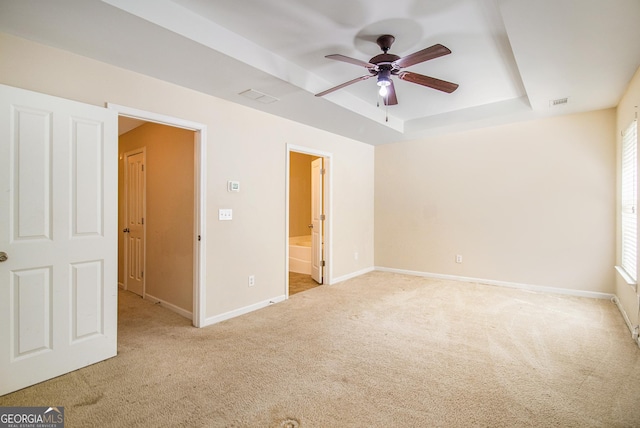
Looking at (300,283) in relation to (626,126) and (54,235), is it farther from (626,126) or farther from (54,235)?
(626,126)

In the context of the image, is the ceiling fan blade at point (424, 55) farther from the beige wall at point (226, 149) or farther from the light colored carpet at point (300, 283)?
the light colored carpet at point (300, 283)

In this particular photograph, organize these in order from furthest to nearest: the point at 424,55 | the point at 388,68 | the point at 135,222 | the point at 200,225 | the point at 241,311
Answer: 1. the point at 135,222
2. the point at 241,311
3. the point at 200,225
4. the point at 388,68
5. the point at 424,55

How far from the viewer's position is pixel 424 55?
223 centimetres

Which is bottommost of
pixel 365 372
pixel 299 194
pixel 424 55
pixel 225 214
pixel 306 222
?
pixel 365 372

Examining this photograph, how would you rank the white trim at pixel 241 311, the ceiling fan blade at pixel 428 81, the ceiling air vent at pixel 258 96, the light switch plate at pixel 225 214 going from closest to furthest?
the ceiling fan blade at pixel 428 81 → the ceiling air vent at pixel 258 96 → the white trim at pixel 241 311 → the light switch plate at pixel 225 214

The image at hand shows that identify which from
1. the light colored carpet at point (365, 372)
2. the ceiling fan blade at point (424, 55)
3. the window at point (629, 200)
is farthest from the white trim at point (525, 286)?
the ceiling fan blade at point (424, 55)

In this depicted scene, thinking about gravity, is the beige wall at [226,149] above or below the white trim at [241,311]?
above

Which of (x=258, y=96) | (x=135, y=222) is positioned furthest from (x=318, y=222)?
(x=135, y=222)

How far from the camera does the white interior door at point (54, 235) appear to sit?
2053 mm

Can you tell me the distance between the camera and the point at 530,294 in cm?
429

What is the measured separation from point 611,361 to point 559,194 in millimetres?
2558

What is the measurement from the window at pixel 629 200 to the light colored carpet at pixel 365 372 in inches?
26.5

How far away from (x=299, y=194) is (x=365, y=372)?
533cm

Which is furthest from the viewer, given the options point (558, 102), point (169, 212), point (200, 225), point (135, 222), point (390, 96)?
point (135, 222)
